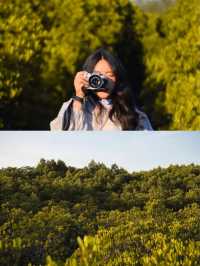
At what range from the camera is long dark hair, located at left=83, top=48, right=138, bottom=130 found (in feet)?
8.52

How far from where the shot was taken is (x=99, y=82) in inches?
104

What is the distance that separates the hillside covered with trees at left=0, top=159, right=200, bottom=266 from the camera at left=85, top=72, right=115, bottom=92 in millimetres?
514

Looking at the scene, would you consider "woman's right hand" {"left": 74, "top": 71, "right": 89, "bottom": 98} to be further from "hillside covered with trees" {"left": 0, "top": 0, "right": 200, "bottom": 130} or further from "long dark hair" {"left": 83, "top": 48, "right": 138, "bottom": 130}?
"hillside covered with trees" {"left": 0, "top": 0, "right": 200, "bottom": 130}

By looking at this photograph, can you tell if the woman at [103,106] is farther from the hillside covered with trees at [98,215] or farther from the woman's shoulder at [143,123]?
the hillside covered with trees at [98,215]

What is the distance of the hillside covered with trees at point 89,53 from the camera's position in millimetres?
6262

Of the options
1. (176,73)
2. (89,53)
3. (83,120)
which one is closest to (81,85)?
(83,120)

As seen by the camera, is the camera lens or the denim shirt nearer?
the denim shirt

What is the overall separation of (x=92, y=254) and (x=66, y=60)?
247 inches

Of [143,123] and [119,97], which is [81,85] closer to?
[119,97]

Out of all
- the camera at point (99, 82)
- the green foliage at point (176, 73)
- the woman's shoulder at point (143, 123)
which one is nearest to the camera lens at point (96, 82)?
the camera at point (99, 82)

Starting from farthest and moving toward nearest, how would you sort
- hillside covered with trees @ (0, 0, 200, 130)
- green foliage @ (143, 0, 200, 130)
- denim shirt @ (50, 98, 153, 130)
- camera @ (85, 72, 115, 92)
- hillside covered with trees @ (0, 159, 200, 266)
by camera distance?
green foliage @ (143, 0, 200, 130) < hillside covered with trees @ (0, 0, 200, 130) < camera @ (85, 72, 115, 92) < denim shirt @ (50, 98, 153, 130) < hillside covered with trees @ (0, 159, 200, 266)

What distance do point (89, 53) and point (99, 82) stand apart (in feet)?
20.0

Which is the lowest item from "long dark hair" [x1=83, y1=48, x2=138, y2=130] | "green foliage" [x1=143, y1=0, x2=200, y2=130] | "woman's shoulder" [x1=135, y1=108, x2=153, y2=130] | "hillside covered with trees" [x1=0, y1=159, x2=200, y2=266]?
"hillside covered with trees" [x1=0, y1=159, x2=200, y2=266]

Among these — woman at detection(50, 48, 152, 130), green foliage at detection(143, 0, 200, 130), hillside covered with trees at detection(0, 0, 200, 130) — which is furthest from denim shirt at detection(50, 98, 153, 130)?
green foliage at detection(143, 0, 200, 130)
